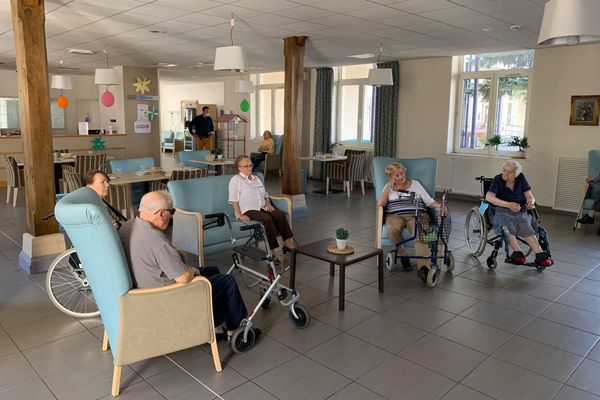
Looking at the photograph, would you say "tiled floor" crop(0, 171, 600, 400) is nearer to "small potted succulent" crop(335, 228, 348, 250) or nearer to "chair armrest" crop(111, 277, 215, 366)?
"chair armrest" crop(111, 277, 215, 366)

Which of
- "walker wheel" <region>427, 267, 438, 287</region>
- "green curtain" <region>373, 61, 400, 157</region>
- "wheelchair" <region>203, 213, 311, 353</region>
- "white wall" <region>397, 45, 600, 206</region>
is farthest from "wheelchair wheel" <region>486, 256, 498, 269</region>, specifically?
"green curtain" <region>373, 61, 400, 157</region>

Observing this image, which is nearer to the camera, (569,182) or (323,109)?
(569,182)

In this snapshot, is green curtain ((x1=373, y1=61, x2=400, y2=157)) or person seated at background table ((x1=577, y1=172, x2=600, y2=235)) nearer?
person seated at background table ((x1=577, y1=172, x2=600, y2=235))

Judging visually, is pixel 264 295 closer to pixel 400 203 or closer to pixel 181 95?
pixel 400 203

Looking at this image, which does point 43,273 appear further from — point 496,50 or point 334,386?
point 496,50

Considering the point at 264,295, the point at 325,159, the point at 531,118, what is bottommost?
the point at 264,295

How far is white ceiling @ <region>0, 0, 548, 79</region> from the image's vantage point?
4918 mm

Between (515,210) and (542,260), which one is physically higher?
(515,210)

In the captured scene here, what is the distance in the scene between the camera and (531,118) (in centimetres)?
798

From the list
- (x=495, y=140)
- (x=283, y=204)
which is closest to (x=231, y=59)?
(x=283, y=204)

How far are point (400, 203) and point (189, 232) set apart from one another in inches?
78.7

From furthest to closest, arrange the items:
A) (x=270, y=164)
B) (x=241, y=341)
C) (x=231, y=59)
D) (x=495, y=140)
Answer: (x=270, y=164)
(x=495, y=140)
(x=231, y=59)
(x=241, y=341)

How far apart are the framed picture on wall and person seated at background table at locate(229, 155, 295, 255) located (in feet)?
17.1

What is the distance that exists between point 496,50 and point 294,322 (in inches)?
251
